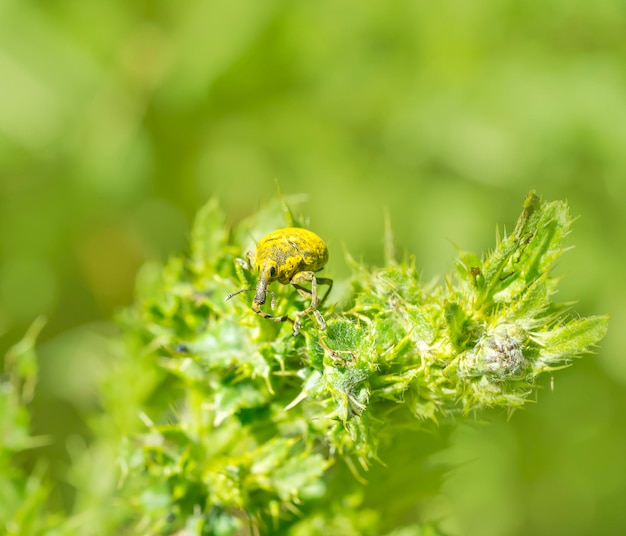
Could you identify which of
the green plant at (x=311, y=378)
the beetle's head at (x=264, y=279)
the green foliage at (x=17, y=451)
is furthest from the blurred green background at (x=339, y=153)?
the beetle's head at (x=264, y=279)

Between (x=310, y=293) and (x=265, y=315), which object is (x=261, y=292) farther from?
(x=310, y=293)

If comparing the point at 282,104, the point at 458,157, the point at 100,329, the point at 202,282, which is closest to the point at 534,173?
the point at 458,157

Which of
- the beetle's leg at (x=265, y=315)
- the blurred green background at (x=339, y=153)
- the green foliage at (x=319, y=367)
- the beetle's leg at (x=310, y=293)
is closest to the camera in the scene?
the green foliage at (x=319, y=367)

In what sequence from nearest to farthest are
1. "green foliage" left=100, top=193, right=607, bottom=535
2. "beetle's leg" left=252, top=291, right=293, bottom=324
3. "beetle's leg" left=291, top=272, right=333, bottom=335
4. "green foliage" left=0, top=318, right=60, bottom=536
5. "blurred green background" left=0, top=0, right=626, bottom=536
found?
"green foliage" left=100, top=193, right=607, bottom=535
"beetle's leg" left=291, top=272, right=333, bottom=335
"beetle's leg" left=252, top=291, right=293, bottom=324
"green foliage" left=0, top=318, right=60, bottom=536
"blurred green background" left=0, top=0, right=626, bottom=536

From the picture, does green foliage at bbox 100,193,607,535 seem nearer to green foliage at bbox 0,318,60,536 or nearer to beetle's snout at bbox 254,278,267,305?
beetle's snout at bbox 254,278,267,305

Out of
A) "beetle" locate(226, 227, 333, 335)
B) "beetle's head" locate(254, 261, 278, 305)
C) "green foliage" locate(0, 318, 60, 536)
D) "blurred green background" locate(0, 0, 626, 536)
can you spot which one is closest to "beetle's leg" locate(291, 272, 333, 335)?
"beetle" locate(226, 227, 333, 335)

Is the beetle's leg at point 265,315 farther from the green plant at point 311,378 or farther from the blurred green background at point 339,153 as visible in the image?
the blurred green background at point 339,153

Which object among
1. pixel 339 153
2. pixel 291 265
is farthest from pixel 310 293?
pixel 339 153
